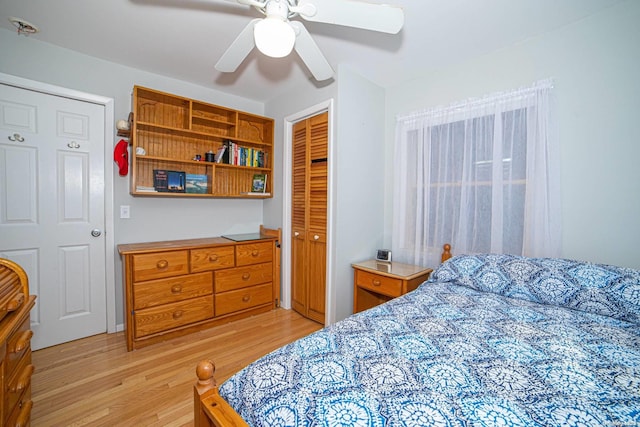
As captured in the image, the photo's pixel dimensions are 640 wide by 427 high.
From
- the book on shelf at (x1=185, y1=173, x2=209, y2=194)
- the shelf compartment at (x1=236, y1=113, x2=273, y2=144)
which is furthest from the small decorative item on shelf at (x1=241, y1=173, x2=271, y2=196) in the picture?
the book on shelf at (x1=185, y1=173, x2=209, y2=194)

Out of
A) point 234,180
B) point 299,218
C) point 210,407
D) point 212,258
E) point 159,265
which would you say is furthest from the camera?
point 234,180

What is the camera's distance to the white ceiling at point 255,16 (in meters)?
1.71

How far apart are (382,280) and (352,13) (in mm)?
1879

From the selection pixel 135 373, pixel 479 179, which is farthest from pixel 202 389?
pixel 479 179

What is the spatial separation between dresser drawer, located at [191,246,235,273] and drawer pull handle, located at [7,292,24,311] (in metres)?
1.32

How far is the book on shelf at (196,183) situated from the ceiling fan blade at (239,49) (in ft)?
4.10

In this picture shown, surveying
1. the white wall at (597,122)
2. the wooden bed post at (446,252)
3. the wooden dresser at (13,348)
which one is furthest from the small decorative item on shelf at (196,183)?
the white wall at (597,122)

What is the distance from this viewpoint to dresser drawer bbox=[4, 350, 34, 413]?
3.38 feet

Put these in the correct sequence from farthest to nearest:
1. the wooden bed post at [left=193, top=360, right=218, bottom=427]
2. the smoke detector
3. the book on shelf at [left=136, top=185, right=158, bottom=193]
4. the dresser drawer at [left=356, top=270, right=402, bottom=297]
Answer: the book on shelf at [left=136, top=185, right=158, bottom=193]
the dresser drawer at [left=356, top=270, right=402, bottom=297]
the smoke detector
the wooden bed post at [left=193, top=360, right=218, bottom=427]

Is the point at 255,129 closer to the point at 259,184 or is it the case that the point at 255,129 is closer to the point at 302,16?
the point at 259,184

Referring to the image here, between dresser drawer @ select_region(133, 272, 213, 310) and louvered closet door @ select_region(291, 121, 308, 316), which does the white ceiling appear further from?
dresser drawer @ select_region(133, 272, 213, 310)

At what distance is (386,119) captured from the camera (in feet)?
9.41

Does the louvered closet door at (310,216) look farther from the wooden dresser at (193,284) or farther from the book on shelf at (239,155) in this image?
the book on shelf at (239,155)

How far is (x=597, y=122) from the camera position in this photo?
1732 millimetres
